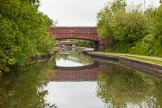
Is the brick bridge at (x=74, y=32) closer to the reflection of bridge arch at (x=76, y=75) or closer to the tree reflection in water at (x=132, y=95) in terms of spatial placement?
the reflection of bridge arch at (x=76, y=75)

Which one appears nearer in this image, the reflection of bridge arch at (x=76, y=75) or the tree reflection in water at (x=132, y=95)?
the tree reflection in water at (x=132, y=95)

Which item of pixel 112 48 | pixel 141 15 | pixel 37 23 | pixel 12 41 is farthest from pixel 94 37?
pixel 12 41

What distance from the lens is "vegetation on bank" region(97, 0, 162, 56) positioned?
4819 centimetres

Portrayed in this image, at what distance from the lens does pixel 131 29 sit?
2420 inches

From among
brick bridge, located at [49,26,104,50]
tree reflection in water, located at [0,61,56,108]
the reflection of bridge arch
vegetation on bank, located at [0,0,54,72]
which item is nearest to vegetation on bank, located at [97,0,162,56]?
brick bridge, located at [49,26,104,50]

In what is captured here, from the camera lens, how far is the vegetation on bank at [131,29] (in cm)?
4819

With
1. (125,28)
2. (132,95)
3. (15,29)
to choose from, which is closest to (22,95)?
(132,95)

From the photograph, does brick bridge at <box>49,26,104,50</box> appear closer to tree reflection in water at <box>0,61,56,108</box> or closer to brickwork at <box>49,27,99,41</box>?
brickwork at <box>49,27,99,41</box>

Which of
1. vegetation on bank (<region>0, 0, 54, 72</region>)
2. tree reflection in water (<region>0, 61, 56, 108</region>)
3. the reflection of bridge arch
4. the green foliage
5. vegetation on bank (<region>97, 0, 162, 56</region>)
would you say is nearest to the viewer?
tree reflection in water (<region>0, 61, 56, 108</region>)

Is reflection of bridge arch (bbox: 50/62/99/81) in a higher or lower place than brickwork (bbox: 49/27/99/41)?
lower

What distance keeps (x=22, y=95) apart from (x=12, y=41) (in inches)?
325

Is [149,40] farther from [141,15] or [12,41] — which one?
[12,41]

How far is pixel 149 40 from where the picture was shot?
2036 inches

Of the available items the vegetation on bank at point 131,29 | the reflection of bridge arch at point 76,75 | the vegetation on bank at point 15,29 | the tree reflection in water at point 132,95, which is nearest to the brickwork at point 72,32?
the vegetation on bank at point 131,29
